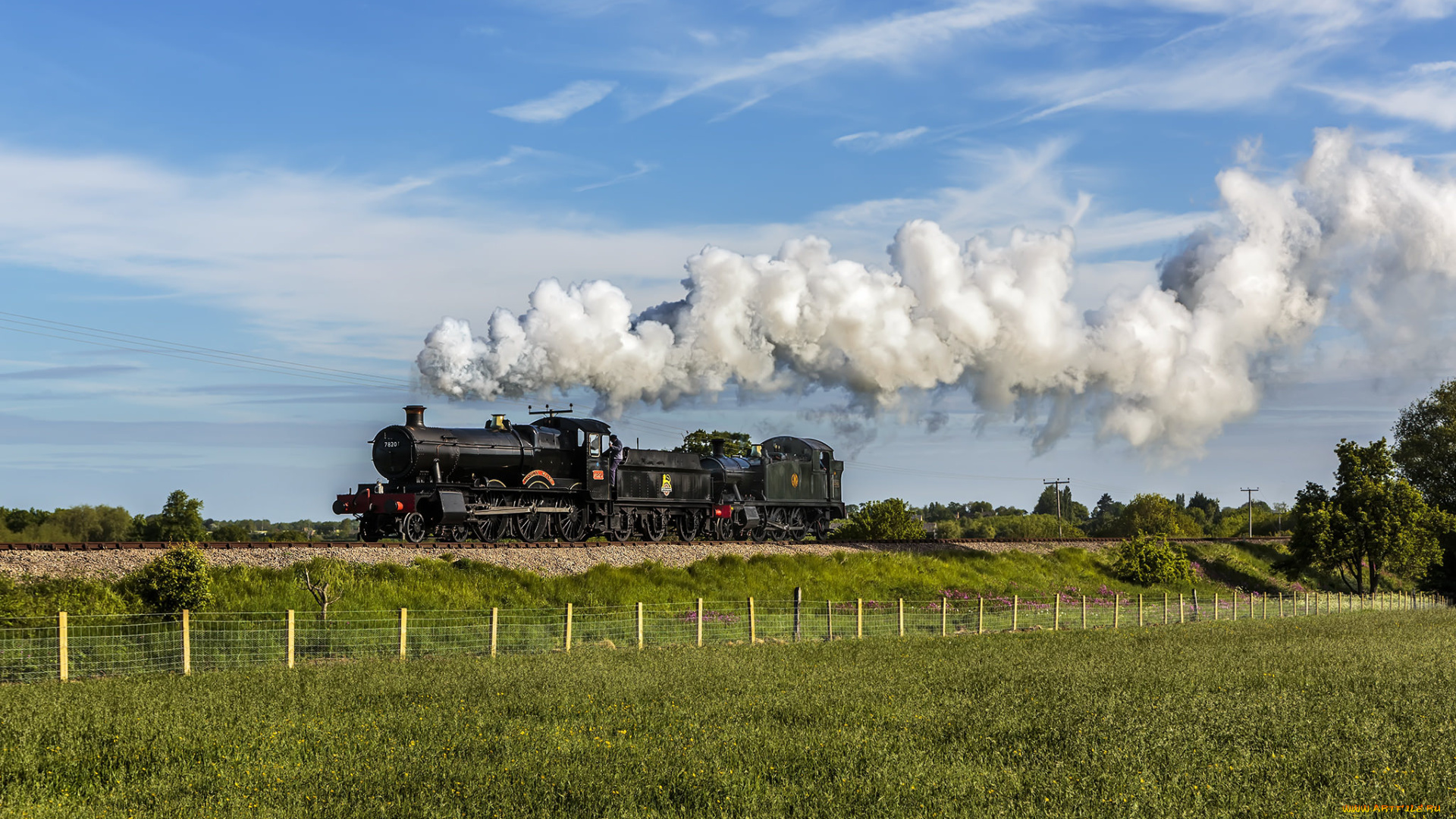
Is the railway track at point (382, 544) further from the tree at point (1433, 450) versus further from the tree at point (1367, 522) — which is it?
the tree at point (1433, 450)

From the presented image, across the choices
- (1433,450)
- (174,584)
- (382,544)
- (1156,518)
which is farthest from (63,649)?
(1156,518)

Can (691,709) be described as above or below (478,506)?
below

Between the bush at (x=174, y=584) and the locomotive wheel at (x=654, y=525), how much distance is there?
1884 centimetres

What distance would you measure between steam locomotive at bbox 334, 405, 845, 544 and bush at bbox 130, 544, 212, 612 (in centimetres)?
865

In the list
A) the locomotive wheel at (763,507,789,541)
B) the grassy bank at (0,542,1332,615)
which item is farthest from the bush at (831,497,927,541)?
the locomotive wheel at (763,507,789,541)

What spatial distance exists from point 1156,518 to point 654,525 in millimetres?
101488

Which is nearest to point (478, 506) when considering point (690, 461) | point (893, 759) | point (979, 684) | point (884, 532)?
point (690, 461)

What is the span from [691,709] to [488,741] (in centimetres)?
331

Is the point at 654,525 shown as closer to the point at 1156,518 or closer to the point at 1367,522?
the point at 1367,522

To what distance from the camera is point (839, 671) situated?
2017 centimetres

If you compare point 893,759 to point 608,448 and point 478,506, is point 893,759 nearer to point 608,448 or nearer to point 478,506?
point 478,506

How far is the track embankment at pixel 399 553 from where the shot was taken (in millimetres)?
25891

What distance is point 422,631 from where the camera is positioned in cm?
2703

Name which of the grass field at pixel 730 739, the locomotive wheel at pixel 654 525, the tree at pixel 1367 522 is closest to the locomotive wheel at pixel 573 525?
the locomotive wheel at pixel 654 525
